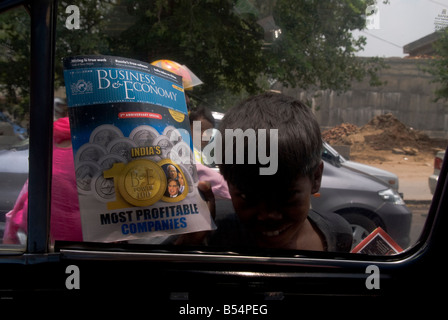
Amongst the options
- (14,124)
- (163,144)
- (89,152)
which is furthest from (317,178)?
(14,124)

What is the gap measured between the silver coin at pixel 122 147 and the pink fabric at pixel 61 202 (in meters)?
0.14

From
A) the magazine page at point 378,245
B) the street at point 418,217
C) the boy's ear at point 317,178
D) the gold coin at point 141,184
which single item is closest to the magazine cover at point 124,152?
the gold coin at point 141,184

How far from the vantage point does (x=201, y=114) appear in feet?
5.82

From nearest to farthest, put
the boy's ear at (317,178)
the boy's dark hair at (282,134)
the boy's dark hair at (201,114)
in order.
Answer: the boy's dark hair at (282,134) < the boy's ear at (317,178) < the boy's dark hair at (201,114)

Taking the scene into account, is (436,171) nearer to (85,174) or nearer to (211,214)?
(211,214)

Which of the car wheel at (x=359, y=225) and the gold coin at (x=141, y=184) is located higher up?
the gold coin at (x=141, y=184)

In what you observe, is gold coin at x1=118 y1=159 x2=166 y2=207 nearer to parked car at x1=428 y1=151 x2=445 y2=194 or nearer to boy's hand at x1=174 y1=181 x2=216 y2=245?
boy's hand at x1=174 y1=181 x2=216 y2=245

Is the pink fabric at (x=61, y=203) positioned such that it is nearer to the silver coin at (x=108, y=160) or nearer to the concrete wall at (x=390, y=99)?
the silver coin at (x=108, y=160)

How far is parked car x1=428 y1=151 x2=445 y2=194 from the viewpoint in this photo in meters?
1.42

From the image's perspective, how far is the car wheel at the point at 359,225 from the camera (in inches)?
63.6

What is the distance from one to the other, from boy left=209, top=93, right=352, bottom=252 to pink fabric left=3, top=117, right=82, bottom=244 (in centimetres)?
45

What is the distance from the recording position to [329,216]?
165 centimetres

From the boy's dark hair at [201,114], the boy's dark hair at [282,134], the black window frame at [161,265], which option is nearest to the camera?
the black window frame at [161,265]

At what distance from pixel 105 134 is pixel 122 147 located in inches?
2.5
